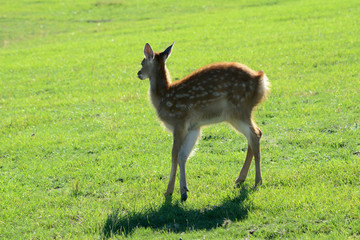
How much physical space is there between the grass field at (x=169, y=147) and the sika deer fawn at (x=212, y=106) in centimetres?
59

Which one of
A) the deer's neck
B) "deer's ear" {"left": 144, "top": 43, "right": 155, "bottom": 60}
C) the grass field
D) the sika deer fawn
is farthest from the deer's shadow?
"deer's ear" {"left": 144, "top": 43, "right": 155, "bottom": 60}

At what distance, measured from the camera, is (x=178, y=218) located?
7.00 m

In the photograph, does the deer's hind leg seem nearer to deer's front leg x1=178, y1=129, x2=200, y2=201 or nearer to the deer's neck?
deer's front leg x1=178, y1=129, x2=200, y2=201

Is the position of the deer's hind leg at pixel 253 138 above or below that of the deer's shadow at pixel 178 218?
above

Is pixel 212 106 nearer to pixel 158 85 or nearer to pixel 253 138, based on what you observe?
pixel 253 138

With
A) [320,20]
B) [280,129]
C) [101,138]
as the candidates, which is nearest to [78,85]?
[101,138]

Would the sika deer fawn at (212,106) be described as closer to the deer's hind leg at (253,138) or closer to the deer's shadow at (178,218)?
the deer's hind leg at (253,138)

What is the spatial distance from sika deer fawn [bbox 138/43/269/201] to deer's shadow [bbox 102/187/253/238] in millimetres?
487

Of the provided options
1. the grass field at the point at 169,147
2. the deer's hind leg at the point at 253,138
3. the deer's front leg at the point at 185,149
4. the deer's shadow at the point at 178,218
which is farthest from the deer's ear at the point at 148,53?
the deer's shadow at the point at 178,218

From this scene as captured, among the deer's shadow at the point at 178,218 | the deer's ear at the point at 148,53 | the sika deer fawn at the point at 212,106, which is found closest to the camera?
the deer's shadow at the point at 178,218

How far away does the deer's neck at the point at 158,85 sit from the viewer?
8516 mm

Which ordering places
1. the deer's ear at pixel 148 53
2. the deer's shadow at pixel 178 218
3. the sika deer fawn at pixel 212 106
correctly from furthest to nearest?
the deer's ear at pixel 148 53 → the sika deer fawn at pixel 212 106 → the deer's shadow at pixel 178 218

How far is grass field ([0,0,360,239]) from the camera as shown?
270 inches

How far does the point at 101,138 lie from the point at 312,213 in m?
6.08
